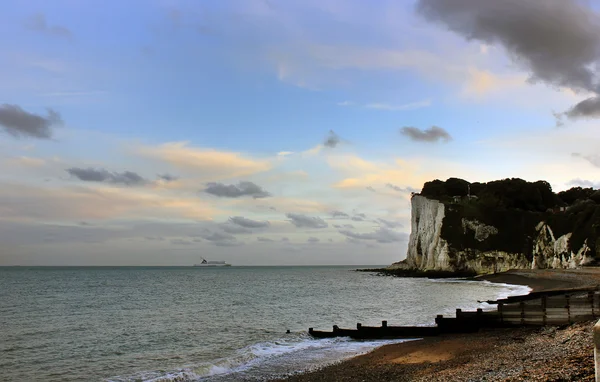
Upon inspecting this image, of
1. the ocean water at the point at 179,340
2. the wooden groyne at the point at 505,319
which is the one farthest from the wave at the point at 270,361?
the wooden groyne at the point at 505,319

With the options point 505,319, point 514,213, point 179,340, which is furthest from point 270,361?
point 514,213

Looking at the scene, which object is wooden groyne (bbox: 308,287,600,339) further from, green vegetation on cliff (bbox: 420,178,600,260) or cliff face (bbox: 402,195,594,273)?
cliff face (bbox: 402,195,594,273)

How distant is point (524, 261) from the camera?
106938 millimetres

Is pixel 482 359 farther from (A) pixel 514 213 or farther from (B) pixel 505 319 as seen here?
(A) pixel 514 213

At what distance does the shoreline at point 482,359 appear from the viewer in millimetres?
11833

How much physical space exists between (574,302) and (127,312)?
35124 millimetres

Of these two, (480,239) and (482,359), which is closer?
(482,359)

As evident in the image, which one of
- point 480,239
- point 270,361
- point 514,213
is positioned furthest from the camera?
point 514,213

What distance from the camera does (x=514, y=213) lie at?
117938mm

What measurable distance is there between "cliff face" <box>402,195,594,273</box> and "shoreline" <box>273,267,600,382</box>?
91216 mm

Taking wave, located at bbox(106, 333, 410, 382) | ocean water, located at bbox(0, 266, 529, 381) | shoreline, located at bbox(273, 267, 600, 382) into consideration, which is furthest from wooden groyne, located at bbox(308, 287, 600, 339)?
ocean water, located at bbox(0, 266, 529, 381)

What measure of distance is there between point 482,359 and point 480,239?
4273 inches

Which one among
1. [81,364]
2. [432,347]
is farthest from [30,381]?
[432,347]

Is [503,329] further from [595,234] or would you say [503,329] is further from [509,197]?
[509,197]
